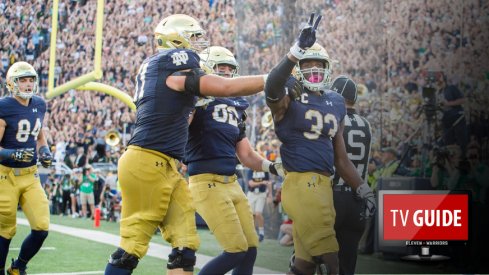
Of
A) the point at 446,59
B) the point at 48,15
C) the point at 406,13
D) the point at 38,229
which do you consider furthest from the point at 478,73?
the point at 48,15

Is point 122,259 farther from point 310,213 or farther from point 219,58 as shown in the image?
point 219,58

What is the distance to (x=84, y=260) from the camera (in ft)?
27.1

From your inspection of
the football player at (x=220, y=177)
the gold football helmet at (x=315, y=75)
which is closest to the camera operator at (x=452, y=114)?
the football player at (x=220, y=177)

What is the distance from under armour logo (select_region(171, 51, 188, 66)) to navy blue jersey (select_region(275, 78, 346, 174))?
951 mm

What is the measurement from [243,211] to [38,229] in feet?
6.40

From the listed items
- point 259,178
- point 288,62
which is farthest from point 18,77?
point 259,178

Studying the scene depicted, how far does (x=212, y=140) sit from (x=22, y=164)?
208 centimetres

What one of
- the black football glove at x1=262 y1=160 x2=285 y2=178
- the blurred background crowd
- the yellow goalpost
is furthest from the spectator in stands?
the black football glove at x1=262 y1=160 x2=285 y2=178

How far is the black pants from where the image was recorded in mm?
5496

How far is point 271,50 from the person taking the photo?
10.0 metres

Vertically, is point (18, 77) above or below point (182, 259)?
above

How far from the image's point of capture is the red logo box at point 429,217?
696 centimetres

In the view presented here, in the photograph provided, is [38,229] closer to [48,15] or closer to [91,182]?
[48,15]

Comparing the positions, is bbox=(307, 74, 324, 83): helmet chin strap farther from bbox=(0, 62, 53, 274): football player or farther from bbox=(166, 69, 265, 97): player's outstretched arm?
bbox=(0, 62, 53, 274): football player
